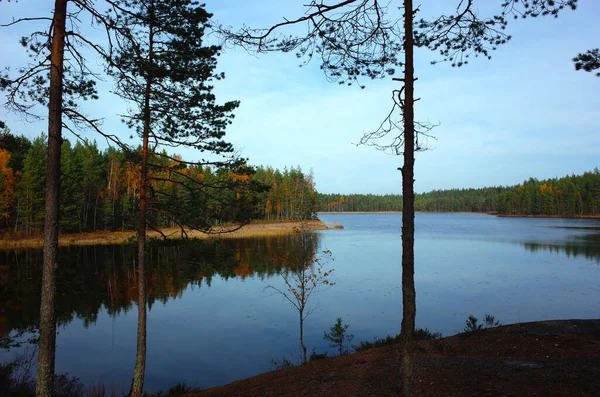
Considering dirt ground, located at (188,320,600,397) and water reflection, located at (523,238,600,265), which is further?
water reflection, located at (523,238,600,265)

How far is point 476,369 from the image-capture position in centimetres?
711

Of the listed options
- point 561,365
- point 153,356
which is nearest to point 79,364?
point 153,356

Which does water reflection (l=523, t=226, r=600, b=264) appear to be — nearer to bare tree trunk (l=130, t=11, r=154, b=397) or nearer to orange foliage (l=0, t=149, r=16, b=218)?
bare tree trunk (l=130, t=11, r=154, b=397)

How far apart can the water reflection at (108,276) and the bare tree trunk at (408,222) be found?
6410 millimetres

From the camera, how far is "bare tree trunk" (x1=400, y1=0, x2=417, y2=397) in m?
5.06

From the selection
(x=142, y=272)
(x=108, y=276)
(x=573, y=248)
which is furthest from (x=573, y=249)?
(x=108, y=276)

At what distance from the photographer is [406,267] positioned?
506 cm

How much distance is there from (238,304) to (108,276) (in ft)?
39.8

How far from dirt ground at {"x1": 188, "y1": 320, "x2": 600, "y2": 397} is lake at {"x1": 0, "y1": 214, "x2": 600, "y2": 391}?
3.62 m

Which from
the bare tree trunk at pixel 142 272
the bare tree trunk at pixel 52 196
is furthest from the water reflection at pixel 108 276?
the bare tree trunk at pixel 52 196

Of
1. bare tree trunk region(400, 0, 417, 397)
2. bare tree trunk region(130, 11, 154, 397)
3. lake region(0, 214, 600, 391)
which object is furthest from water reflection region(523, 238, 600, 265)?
bare tree trunk region(130, 11, 154, 397)

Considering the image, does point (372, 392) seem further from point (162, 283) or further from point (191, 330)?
point (162, 283)

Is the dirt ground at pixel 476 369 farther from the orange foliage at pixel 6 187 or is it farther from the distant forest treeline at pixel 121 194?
the orange foliage at pixel 6 187

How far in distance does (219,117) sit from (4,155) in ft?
167
